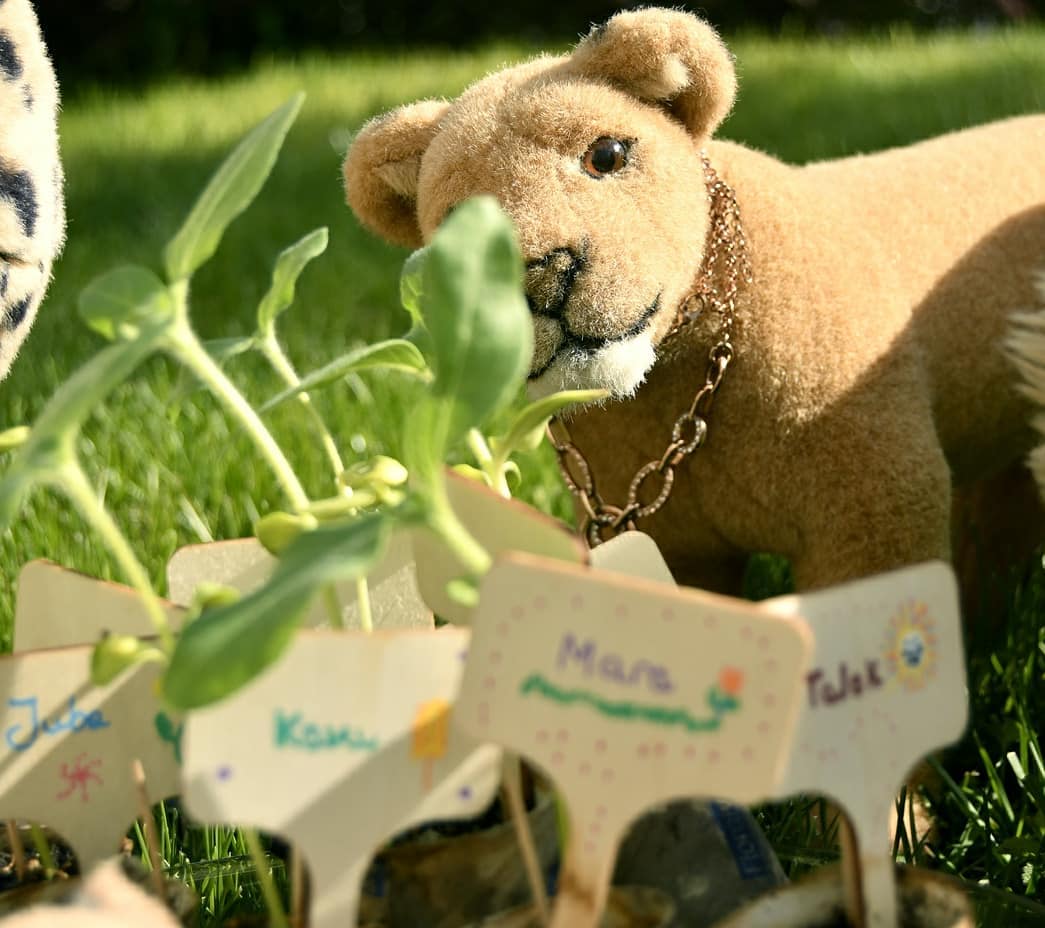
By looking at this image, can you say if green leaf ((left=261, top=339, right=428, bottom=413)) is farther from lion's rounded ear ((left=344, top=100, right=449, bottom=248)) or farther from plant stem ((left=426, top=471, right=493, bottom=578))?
lion's rounded ear ((left=344, top=100, right=449, bottom=248))

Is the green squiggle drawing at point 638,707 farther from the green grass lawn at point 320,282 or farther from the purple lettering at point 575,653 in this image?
the green grass lawn at point 320,282

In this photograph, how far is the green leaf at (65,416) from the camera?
41 centimetres

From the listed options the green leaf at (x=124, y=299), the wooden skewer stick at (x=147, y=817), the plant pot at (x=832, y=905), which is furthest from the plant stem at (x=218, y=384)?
the plant pot at (x=832, y=905)

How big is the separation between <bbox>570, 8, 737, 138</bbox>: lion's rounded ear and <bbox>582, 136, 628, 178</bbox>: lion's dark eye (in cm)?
5

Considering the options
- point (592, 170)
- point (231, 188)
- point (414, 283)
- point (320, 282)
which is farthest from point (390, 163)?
point (320, 282)

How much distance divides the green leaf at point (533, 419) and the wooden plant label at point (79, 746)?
16cm

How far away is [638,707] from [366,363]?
0.67 ft

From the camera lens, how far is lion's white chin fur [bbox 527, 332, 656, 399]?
733mm

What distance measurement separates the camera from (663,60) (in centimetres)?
78

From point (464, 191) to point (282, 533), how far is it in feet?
1.03

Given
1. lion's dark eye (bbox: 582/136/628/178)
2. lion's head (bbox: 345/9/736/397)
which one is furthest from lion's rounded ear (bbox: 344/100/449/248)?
lion's dark eye (bbox: 582/136/628/178)

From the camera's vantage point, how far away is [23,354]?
183 cm

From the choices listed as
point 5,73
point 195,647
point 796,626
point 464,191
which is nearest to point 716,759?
point 796,626

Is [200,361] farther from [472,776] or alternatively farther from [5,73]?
[5,73]
